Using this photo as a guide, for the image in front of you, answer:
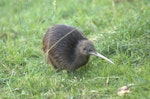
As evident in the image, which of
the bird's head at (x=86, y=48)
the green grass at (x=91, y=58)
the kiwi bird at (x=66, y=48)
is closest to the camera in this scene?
the green grass at (x=91, y=58)

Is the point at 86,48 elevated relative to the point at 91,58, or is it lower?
elevated

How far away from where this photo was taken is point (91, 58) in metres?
6.03

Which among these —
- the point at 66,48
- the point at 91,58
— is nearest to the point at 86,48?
the point at 66,48

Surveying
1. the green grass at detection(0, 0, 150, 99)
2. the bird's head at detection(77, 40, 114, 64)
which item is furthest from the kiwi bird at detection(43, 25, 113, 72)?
the green grass at detection(0, 0, 150, 99)

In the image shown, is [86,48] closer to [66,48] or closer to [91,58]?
[66,48]

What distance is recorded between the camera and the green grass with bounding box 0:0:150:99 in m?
5.00

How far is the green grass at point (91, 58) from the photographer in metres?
5.00

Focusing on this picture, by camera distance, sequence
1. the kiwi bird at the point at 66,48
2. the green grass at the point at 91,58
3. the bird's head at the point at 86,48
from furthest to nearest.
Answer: the kiwi bird at the point at 66,48, the bird's head at the point at 86,48, the green grass at the point at 91,58

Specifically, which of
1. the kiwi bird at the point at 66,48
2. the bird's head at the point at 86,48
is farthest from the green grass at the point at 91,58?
the bird's head at the point at 86,48

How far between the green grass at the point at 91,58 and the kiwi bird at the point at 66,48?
14 centimetres

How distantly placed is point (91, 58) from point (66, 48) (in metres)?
0.54

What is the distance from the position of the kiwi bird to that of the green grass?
138 mm

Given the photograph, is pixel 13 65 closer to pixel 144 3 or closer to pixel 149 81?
pixel 149 81

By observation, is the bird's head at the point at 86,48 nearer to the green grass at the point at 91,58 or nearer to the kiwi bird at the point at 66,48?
the kiwi bird at the point at 66,48
